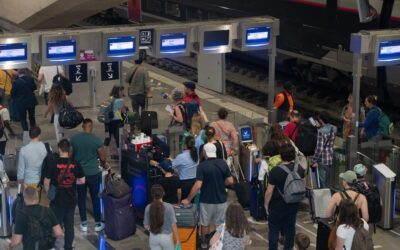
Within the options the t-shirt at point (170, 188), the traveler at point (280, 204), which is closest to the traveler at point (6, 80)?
the t-shirt at point (170, 188)

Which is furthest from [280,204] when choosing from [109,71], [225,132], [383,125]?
[109,71]

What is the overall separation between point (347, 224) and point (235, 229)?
3.72 ft

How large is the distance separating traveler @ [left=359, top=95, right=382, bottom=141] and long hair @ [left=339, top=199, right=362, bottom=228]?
16.6 feet

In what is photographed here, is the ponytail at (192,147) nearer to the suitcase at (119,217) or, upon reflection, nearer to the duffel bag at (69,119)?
the suitcase at (119,217)

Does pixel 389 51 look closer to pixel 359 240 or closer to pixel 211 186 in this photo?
pixel 211 186

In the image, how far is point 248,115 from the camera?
60.0 ft

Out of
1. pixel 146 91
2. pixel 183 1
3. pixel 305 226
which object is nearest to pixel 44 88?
pixel 146 91

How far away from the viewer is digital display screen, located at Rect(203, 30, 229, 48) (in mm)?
14713

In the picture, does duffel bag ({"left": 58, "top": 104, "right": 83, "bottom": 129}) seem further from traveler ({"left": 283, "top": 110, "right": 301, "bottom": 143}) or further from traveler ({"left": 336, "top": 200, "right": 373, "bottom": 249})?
traveler ({"left": 336, "top": 200, "right": 373, "bottom": 249})

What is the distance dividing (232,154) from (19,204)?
→ 3768 millimetres

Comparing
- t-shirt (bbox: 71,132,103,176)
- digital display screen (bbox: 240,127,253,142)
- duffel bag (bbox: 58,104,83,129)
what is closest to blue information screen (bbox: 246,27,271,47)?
digital display screen (bbox: 240,127,253,142)

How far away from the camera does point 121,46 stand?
557 inches

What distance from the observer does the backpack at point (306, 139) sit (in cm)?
1263

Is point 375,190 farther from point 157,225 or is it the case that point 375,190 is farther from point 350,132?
point 350,132
